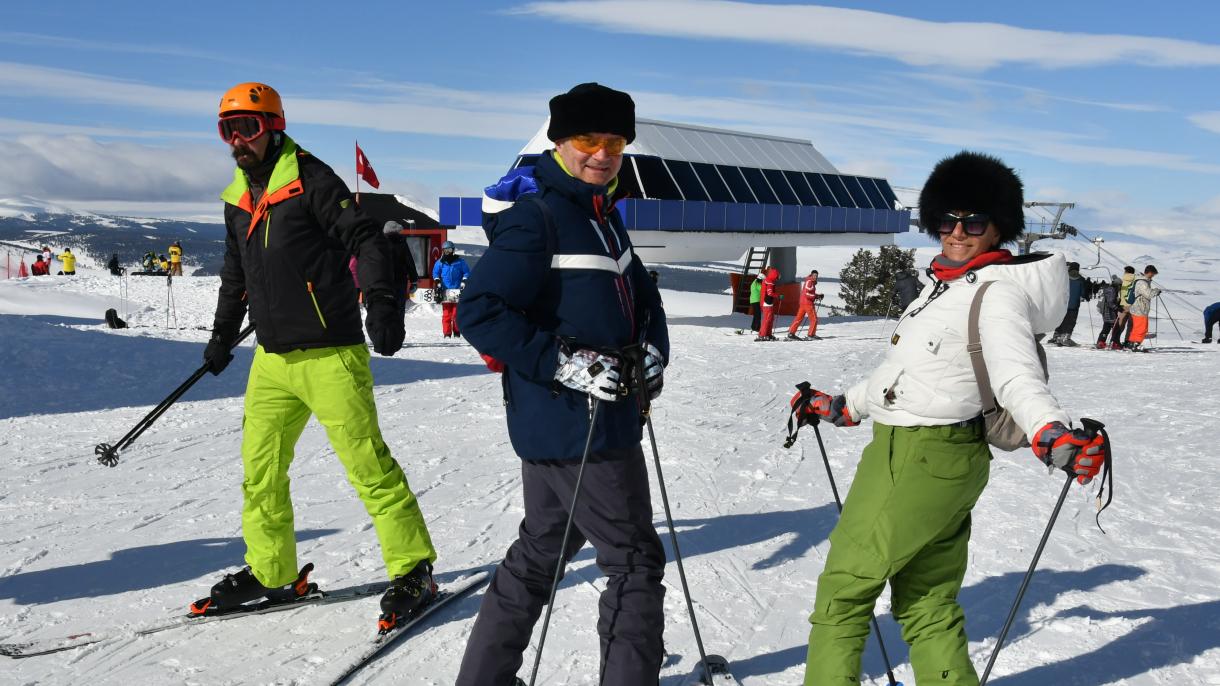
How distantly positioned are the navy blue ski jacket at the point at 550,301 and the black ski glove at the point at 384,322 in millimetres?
708

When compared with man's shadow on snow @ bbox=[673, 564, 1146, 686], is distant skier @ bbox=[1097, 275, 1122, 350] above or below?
above

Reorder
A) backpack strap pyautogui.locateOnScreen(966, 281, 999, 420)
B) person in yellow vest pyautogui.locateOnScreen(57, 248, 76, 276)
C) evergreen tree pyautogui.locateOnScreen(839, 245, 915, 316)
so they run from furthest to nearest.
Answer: evergreen tree pyautogui.locateOnScreen(839, 245, 915, 316) → person in yellow vest pyautogui.locateOnScreen(57, 248, 76, 276) → backpack strap pyautogui.locateOnScreen(966, 281, 999, 420)

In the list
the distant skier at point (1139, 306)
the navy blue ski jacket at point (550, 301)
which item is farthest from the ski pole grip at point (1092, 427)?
the distant skier at point (1139, 306)

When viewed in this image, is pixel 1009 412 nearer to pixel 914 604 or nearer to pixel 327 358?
pixel 914 604

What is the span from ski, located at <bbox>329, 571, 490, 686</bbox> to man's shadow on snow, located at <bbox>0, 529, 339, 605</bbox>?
111 centimetres

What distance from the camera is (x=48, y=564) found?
4.51m

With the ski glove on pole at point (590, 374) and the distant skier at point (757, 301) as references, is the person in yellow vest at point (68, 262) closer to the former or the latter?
the distant skier at point (757, 301)

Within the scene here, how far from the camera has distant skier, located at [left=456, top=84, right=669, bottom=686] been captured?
8.20 ft

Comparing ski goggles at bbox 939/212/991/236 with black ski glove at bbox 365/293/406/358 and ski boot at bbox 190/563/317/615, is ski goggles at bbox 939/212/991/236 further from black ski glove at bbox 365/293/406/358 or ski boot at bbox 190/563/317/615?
ski boot at bbox 190/563/317/615

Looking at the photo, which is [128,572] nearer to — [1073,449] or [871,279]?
[1073,449]

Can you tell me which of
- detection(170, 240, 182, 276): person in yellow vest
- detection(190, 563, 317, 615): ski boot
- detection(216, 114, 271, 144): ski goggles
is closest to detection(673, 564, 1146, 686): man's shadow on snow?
detection(190, 563, 317, 615): ski boot

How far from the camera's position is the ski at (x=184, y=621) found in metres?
3.45

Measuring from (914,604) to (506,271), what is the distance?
1.48 meters

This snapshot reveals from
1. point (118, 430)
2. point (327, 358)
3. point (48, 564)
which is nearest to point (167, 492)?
point (48, 564)
